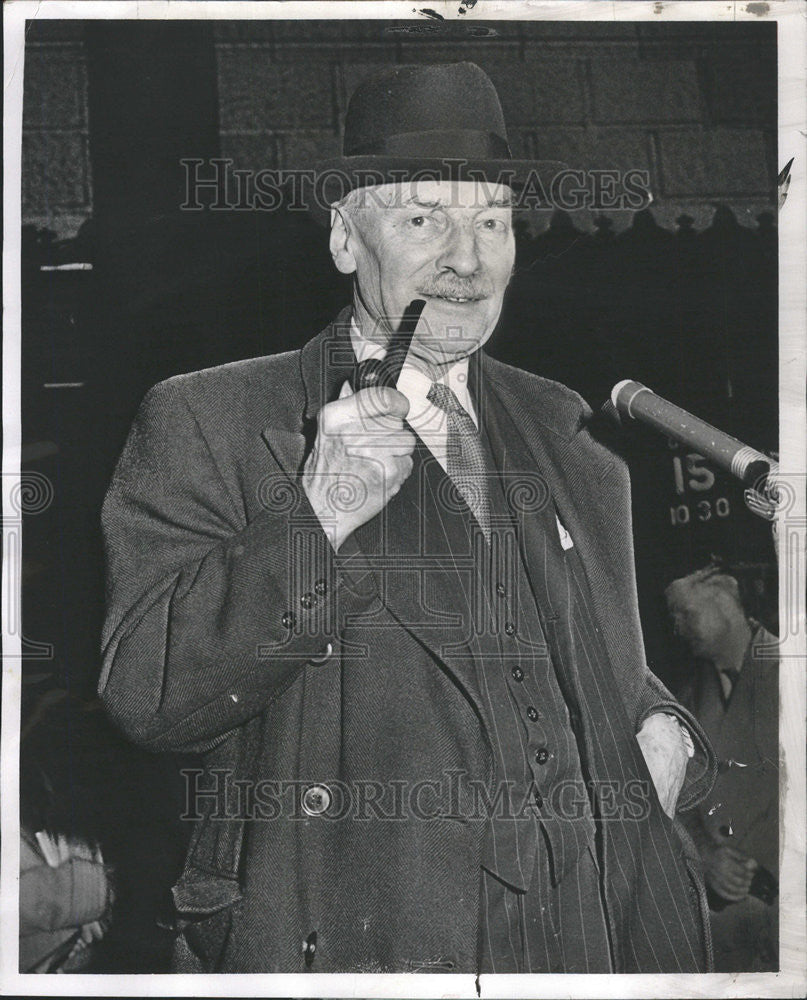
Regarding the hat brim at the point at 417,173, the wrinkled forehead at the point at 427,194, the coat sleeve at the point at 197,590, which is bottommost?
the coat sleeve at the point at 197,590

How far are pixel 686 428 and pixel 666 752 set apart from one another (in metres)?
0.72

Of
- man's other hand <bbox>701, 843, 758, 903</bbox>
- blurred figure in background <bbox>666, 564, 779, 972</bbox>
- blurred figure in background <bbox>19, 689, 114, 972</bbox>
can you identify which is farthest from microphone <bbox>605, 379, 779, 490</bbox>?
blurred figure in background <bbox>19, 689, 114, 972</bbox>

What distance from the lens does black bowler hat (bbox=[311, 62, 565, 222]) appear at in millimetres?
2564

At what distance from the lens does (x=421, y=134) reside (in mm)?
2559

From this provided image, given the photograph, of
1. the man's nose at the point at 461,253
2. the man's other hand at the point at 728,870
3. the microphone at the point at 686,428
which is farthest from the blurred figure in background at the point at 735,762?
the man's nose at the point at 461,253

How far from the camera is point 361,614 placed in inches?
98.9

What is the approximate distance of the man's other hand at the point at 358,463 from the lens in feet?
8.12

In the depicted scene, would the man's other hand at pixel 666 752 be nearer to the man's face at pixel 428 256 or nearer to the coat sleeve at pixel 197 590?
the coat sleeve at pixel 197 590

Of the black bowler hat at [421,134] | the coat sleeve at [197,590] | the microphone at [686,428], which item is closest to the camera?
the coat sleeve at [197,590]

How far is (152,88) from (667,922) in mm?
2149

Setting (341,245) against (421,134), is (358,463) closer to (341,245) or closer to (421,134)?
(341,245)

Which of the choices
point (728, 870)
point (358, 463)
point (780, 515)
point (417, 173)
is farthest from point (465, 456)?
point (728, 870)

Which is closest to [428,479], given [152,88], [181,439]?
[181,439]

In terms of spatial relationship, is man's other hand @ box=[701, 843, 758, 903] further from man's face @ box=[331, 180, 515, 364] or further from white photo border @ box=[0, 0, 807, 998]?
man's face @ box=[331, 180, 515, 364]
